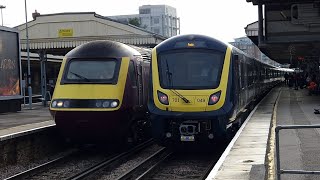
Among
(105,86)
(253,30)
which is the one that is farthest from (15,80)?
(253,30)

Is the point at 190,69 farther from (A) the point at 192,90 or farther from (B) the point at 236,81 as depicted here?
(B) the point at 236,81

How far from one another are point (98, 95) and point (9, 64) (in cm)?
1059

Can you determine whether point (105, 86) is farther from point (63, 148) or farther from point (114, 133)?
point (63, 148)

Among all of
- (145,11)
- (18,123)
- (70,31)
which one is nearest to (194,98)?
(18,123)

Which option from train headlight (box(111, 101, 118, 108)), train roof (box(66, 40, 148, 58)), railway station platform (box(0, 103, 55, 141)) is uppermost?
train roof (box(66, 40, 148, 58))

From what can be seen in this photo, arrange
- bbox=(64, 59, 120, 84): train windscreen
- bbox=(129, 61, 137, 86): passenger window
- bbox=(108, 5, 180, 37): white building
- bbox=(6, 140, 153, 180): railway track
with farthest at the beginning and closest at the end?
bbox=(108, 5, 180, 37): white building, bbox=(129, 61, 137, 86): passenger window, bbox=(64, 59, 120, 84): train windscreen, bbox=(6, 140, 153, 180): railway track

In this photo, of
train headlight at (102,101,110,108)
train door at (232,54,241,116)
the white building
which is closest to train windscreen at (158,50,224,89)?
train door at (232,54,241,116)

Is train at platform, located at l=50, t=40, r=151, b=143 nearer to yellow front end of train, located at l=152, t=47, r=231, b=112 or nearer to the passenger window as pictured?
the passenger window

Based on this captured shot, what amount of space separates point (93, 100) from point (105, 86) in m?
0.44

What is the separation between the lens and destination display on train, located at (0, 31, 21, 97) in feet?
67.9

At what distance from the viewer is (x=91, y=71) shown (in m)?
12.4

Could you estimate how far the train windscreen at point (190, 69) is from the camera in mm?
11555

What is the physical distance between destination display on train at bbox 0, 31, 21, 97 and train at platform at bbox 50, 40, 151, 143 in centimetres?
884

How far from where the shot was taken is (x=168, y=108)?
1141 cm
